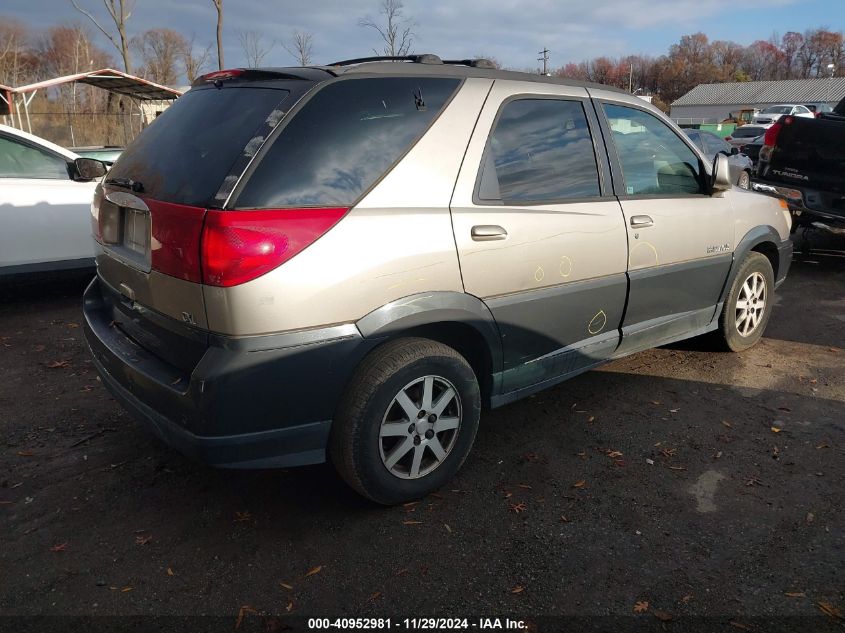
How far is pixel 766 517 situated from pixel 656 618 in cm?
93

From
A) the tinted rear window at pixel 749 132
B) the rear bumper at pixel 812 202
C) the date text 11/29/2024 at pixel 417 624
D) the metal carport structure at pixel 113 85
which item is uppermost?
the metal carport structure at pixel 113 85

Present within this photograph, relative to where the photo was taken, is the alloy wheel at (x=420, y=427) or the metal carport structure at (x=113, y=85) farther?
the metal carport structure at (x=113, y=85)

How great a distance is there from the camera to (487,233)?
292cm

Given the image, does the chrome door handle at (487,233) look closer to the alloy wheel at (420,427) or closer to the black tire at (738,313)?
the alloy wheel at (420,427)

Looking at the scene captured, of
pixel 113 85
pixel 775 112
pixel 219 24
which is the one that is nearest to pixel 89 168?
pixel 113 85

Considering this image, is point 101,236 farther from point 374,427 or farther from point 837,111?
point 837,111

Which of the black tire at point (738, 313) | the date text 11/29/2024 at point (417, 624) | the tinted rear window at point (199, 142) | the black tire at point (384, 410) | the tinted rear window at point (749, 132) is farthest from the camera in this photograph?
the tinted rear window at point (749, 132)

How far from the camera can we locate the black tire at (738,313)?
4.57 meters

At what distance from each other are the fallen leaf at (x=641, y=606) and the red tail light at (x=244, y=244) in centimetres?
178

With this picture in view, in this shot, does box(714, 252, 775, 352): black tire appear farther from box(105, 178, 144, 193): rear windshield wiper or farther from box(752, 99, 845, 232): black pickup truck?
box(105, 178, 144, 193): rear windshield wiper

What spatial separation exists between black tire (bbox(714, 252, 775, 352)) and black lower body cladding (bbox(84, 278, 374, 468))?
3.14 m

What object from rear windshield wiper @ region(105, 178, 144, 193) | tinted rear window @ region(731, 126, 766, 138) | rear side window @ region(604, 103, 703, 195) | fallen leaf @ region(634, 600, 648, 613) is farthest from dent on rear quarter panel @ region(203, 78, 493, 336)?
tinted rear window @ region(731, 126, 766, 138)

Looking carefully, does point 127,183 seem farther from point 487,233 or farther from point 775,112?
point 775,112

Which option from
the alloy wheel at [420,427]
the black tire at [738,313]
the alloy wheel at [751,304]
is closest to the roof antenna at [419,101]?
the alloy wheel at [420,427]
